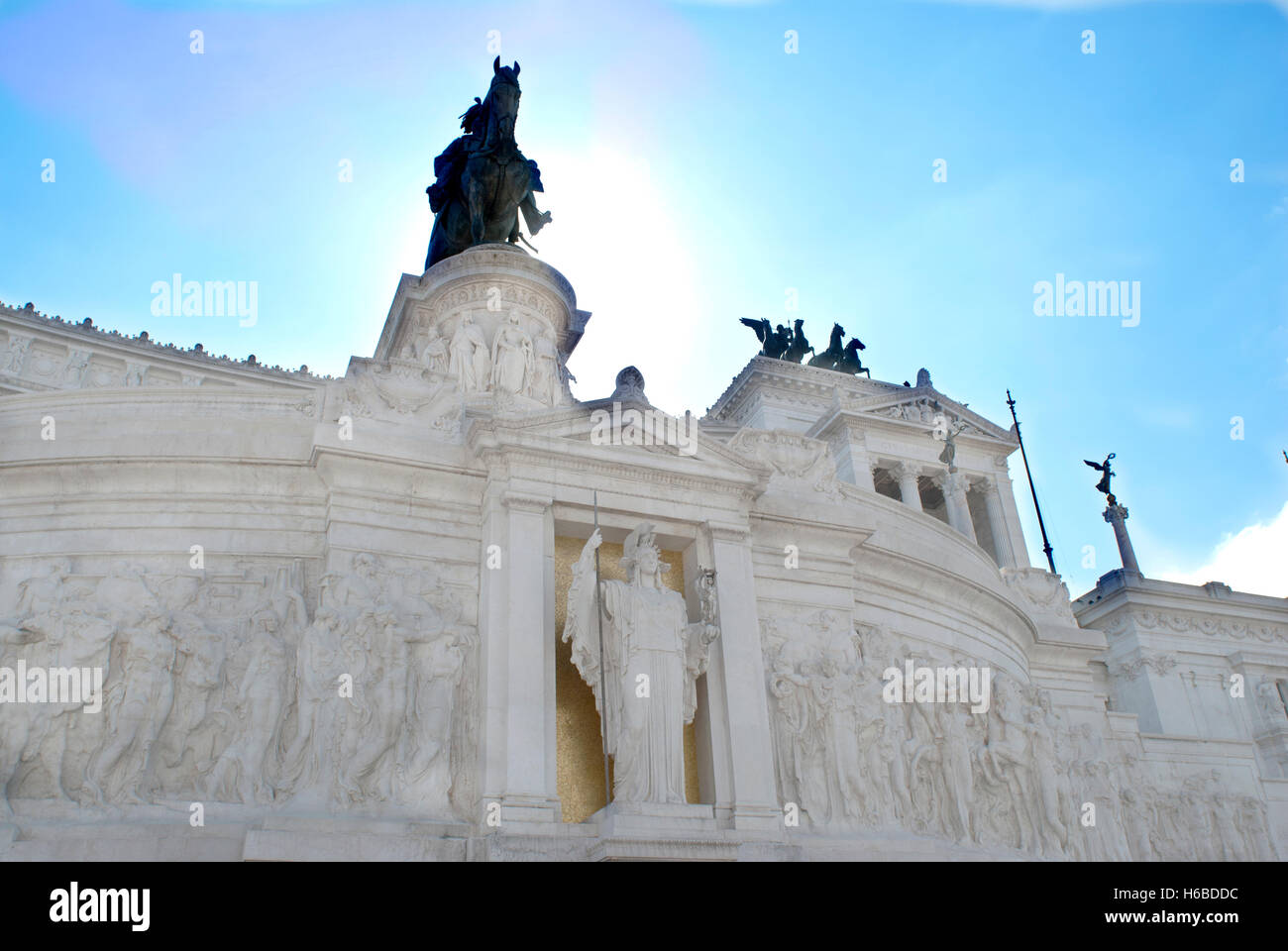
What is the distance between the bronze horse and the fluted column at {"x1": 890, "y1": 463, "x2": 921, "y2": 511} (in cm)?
3747

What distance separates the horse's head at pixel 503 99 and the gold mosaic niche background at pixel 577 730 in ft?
42.9

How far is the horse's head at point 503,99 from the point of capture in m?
23.8

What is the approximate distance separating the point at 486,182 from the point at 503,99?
7.55 feet

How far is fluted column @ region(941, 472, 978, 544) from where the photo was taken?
5753 cm

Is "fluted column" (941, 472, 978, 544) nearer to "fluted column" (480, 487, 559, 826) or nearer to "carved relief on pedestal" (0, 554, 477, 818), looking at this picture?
"fluted column" (480, 487, 559, 826)

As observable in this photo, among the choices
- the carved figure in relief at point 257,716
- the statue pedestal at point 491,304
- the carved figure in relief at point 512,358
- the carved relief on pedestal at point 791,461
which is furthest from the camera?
the statue pedestal at point 491,304

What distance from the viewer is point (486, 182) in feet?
75.6

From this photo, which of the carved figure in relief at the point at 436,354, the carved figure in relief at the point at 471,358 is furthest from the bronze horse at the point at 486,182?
the carved figure in relief at the point at 471,358

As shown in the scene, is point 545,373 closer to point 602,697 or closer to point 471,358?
point 471,358

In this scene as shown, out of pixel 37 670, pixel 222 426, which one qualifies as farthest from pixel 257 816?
pixel 222 426

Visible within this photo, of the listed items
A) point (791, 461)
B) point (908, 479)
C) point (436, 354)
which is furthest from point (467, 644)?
point (908, 479)

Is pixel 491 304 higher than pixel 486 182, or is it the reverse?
pixel 486 182

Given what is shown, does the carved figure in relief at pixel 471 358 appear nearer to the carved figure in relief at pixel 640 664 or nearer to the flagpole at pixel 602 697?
the carved figure in relief at pixel 640 664
